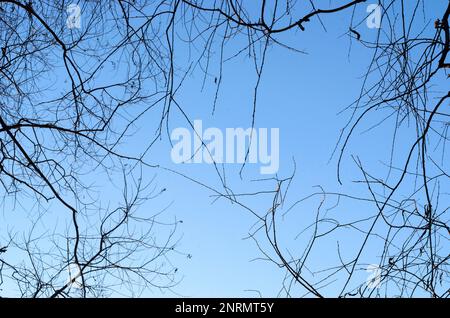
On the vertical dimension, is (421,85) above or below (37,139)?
below

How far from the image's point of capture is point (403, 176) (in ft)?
4.94
